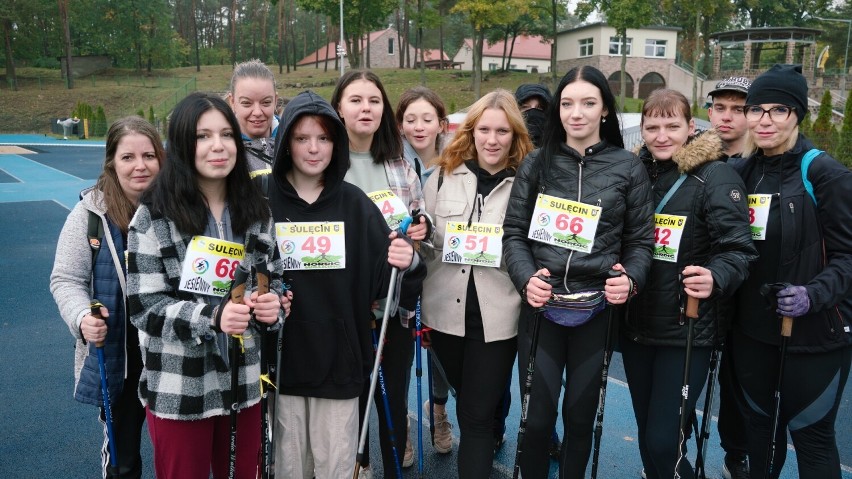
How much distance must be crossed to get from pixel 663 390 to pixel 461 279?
3.48ft

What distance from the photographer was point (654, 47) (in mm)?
41250

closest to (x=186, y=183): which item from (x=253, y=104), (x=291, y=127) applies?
(x=291, y=127)

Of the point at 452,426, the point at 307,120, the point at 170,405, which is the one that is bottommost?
the point at 452,426

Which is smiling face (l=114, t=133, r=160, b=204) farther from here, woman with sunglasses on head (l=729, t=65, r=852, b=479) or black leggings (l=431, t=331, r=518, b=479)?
woman with sunglasses on head (l=729, t=65, r=852, b=479)

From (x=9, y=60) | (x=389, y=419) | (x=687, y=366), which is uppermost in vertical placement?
(x=9, y=60)

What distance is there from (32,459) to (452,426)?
2554 mm

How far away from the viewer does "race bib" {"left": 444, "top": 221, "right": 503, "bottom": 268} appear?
286 cm

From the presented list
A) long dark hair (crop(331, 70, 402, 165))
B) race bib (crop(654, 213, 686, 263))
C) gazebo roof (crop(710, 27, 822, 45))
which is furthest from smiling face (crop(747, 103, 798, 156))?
gazebo roof (crop(710, 27, 822, 45))

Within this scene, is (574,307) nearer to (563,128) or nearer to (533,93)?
(563,128)

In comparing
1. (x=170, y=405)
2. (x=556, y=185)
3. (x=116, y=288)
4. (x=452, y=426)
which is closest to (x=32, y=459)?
(x=116, y=288)

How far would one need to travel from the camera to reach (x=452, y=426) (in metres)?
4.09

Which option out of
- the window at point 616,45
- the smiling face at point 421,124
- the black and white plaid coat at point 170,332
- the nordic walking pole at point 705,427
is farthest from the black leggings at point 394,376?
the window at point 616,45

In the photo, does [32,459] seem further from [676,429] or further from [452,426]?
[676,429]

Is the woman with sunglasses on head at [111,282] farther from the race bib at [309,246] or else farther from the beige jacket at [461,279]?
the beige jacket at [461,279]
